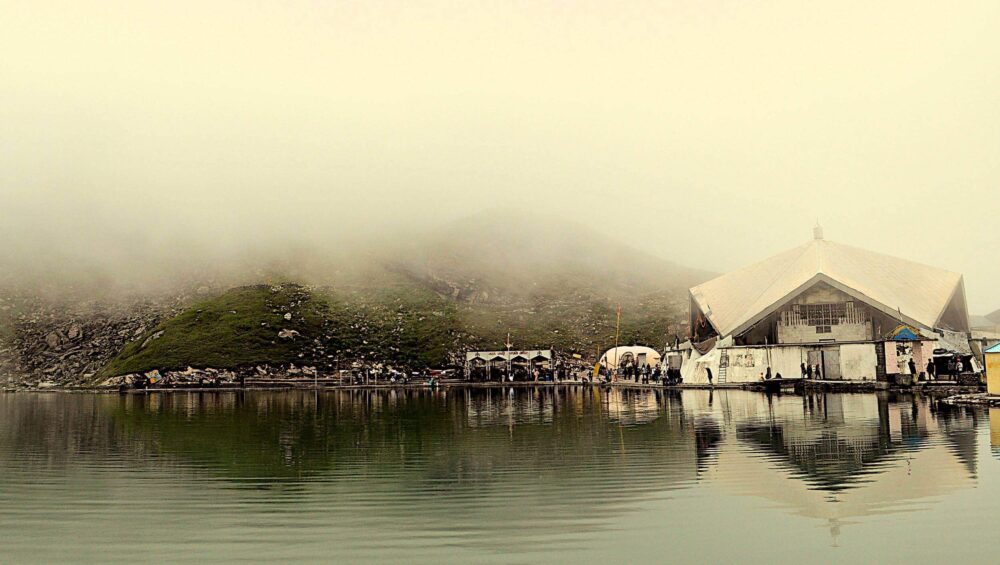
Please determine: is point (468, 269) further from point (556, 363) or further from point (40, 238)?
point (40, 238)

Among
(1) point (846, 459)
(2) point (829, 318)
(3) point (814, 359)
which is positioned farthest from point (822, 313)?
(1) point (846, 459)

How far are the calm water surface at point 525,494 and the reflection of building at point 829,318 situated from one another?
1037 inches

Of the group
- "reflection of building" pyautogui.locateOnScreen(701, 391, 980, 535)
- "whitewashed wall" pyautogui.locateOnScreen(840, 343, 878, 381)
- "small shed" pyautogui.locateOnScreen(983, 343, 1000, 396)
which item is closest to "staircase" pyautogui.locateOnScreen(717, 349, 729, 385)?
"whitewashed wall" pyautogui.locateOnScreen(840, 343, 878, 381)

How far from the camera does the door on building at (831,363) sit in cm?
5410

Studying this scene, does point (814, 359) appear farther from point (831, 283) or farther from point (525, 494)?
point (525, 494)

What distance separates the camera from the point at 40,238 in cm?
17450

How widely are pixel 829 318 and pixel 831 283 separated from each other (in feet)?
9.02

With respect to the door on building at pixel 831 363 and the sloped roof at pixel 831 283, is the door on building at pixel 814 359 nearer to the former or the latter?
the door on building at pixel 831 363

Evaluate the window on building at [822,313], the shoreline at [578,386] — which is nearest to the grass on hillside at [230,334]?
the shoreline at [578,386]

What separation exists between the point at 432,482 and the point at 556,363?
84477mm

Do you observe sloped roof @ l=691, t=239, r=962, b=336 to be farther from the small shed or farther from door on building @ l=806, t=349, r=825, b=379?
the small shed

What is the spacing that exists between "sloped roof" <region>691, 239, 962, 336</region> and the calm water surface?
1373 inches

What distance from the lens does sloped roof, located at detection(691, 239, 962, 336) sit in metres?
60.2

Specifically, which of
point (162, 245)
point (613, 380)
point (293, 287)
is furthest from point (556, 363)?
point (162, 245)
